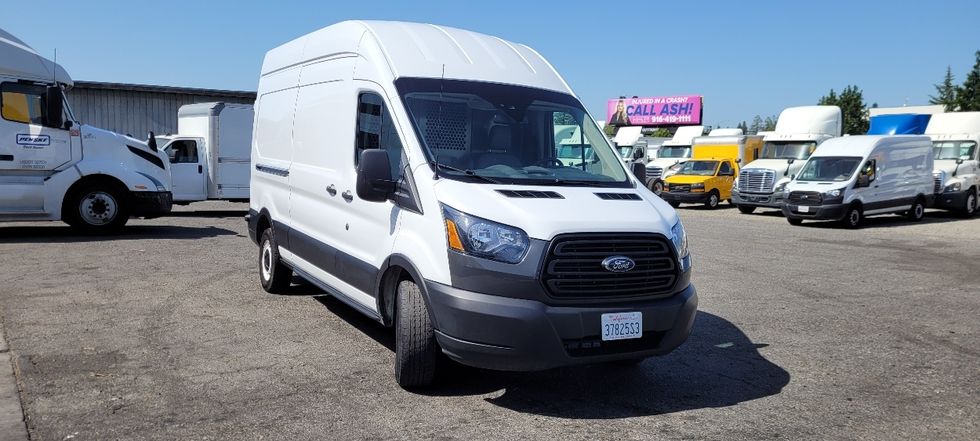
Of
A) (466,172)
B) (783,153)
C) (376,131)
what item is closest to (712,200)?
(783,153)

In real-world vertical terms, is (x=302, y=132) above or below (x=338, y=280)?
above

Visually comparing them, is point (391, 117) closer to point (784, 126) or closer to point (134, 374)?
point (134, 374)

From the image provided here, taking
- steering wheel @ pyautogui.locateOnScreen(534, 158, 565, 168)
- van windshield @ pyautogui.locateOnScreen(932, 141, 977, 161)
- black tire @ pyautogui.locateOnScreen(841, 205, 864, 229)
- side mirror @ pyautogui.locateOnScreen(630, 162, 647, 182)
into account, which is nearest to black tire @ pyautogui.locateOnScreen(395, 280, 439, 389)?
steering wheel @ pyautogui.locateOnScreen(534, 158, 565, 168)

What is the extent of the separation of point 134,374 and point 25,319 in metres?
2.28

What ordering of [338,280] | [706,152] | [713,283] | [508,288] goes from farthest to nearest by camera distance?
1. [706,152]
2. [713,283]
3. [338,280]
4. [508,288]

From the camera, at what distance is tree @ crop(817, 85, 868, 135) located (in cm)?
6200

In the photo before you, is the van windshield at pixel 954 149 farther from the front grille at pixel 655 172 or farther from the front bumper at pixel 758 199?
the front grille at pixel 655 172

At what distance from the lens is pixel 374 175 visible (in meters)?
5.34

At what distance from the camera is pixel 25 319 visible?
23.2 feet

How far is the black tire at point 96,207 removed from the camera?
44.9 feet

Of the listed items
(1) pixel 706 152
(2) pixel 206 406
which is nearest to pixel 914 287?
(2) pixel 206 406

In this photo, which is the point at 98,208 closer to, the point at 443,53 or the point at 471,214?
the point at 443,53

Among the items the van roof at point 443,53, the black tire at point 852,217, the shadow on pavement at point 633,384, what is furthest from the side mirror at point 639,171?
the black tire at point 852,217

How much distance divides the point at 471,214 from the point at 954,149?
984 inches
